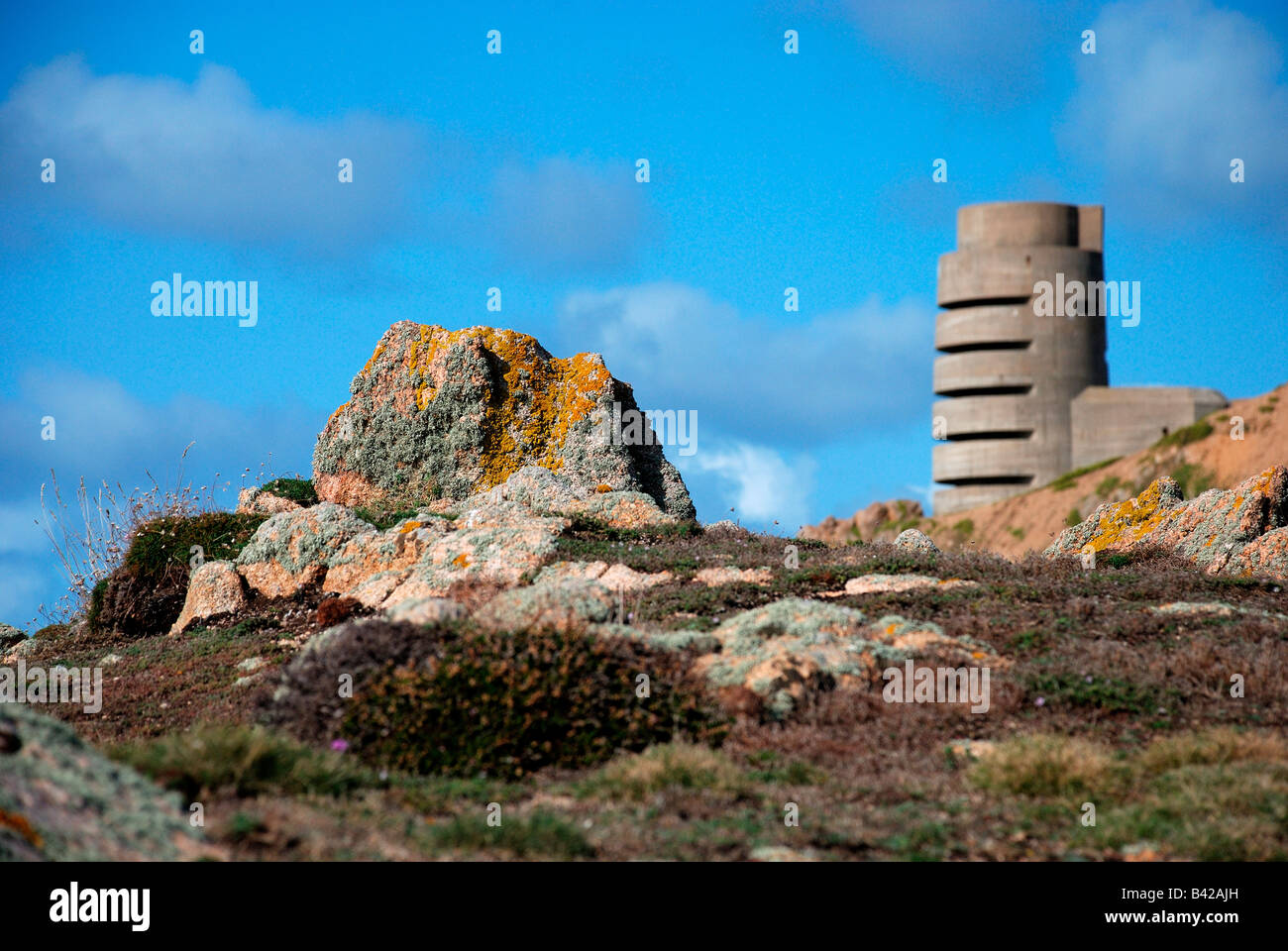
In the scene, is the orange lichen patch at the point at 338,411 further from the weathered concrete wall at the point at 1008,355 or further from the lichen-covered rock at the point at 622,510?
the weathered concrete wall at the point at 1008,355

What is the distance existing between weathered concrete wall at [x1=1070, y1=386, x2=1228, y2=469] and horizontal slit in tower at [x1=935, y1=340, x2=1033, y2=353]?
4156 mm

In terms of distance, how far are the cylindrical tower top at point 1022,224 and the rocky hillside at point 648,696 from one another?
5116 cm

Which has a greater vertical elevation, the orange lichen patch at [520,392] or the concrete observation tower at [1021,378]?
the concrete observation tower at [1021,378]

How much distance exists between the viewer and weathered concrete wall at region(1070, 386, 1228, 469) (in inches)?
2542

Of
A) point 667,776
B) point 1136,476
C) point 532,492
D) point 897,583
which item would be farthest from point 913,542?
point 1136,476

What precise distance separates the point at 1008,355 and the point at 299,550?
180 ft

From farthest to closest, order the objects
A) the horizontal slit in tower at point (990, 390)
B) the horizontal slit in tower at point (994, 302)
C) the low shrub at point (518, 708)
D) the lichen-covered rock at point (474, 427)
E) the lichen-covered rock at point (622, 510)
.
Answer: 1. the horizontal slit in tower at point (994, 302)
2. the horizontal slit in tower at point (990, 390)
3. the lichen-covered rock at point (474, 427)
4. the lichen-covered rock at point (622, 510)
5. the low shrub at point (518, 708)

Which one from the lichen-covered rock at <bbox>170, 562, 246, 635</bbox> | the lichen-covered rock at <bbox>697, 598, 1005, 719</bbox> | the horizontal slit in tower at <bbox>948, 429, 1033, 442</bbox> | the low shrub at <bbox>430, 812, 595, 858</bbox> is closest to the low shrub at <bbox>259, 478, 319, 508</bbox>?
the lichen-covered rock at <bbox>170, 562, 246, 635</bbox>

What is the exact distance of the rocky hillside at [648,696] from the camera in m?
6.94

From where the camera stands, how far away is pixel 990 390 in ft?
218

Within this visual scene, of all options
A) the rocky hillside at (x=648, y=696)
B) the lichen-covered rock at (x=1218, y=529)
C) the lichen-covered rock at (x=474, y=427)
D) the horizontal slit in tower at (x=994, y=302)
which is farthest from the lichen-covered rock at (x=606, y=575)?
the horizontal slit in tower at (x=994, y=302)
